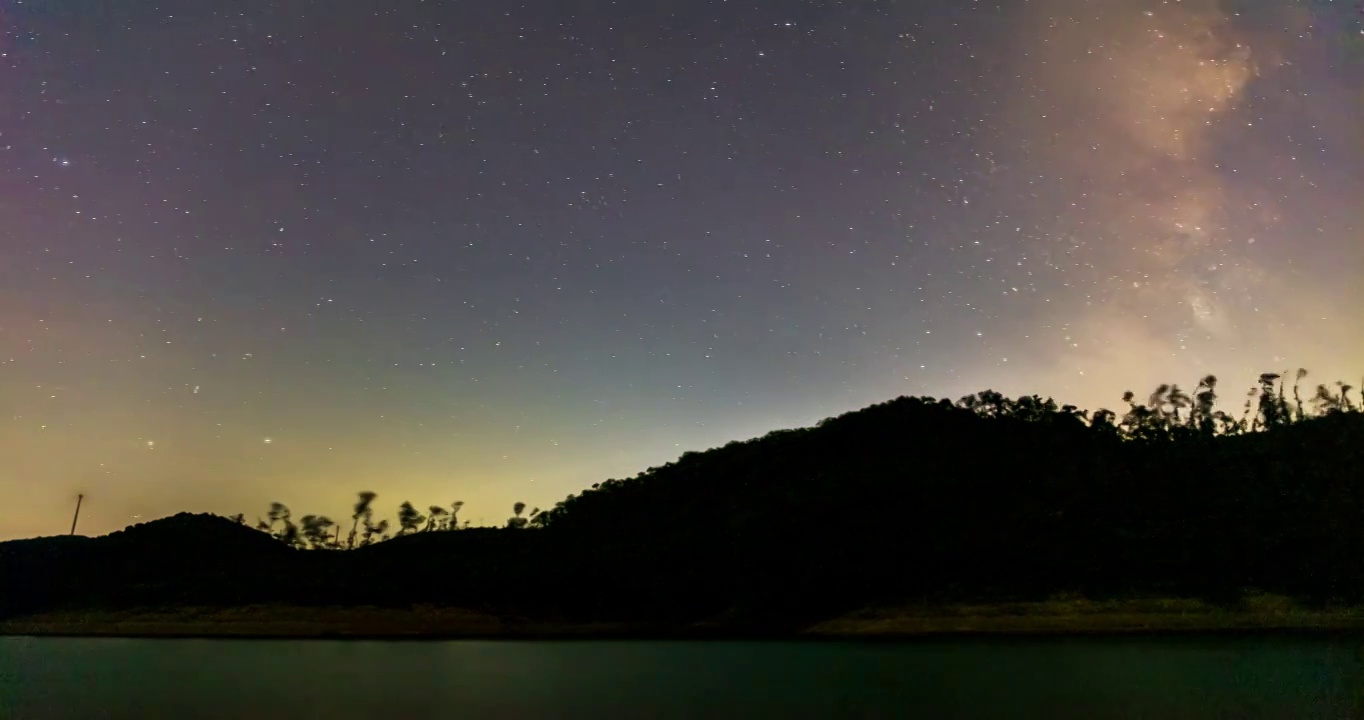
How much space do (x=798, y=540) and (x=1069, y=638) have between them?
38105mm

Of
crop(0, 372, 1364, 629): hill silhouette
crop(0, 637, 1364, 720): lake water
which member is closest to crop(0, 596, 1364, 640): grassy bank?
crop(0, 372, 1364, 629): hill silhouette

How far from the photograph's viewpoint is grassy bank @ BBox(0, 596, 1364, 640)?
197 ft

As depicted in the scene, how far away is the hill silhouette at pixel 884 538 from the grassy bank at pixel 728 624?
2.09m

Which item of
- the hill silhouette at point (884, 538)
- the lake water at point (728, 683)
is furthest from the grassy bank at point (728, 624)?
the lake water at point (728, 683)

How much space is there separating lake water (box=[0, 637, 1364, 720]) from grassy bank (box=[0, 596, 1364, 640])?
42.2ft

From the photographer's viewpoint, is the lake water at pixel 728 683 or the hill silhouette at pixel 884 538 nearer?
the lake water at pixel 728 683

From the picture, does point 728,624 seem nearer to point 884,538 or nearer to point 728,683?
point 884,538

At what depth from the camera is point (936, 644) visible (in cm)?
5453

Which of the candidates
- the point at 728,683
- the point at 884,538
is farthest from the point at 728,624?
the point at 728,683

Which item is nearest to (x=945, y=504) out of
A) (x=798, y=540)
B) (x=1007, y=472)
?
(x=1007, y=472)

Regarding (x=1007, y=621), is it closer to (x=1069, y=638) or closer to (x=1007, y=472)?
(x=1069, y=638)

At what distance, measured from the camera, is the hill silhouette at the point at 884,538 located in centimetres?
7062

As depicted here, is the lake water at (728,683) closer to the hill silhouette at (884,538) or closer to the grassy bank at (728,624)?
the grassy bank at (728,624)

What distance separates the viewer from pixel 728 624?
81750mm
